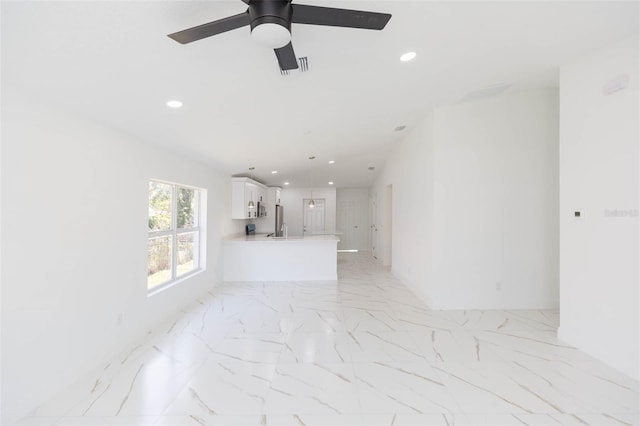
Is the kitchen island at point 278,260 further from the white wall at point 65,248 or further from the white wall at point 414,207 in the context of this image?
the white wall at point 65,248

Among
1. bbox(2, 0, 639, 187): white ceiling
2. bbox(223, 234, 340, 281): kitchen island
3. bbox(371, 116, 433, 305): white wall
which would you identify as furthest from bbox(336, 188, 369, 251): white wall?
bbox(2, 0, 639, 187): white ceiling

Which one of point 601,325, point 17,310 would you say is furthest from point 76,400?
point 601,325

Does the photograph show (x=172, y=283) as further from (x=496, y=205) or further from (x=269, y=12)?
(x=496, y=205)

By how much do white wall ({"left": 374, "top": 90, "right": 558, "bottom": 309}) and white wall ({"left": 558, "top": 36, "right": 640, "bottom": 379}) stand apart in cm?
96

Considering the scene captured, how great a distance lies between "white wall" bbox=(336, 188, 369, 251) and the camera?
10.6m

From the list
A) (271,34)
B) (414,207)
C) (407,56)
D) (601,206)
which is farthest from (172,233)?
(601,206)

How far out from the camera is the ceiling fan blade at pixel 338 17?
1.31m

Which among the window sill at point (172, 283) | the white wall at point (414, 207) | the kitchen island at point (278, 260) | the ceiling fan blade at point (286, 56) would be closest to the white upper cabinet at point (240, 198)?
the kitchen island at point (278, 260)

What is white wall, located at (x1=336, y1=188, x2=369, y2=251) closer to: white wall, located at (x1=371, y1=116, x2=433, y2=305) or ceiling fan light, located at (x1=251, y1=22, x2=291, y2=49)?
white wall, located at (x1=371, y1=116, x2=433, y2=305)

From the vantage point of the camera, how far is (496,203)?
4.15 meters

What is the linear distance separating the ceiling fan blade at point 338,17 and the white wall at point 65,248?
1987 millimetres

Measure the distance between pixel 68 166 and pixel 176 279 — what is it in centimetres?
242

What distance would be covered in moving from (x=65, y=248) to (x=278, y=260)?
12.8ft

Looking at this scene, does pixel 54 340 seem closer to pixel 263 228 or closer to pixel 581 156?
pixel 581 156
